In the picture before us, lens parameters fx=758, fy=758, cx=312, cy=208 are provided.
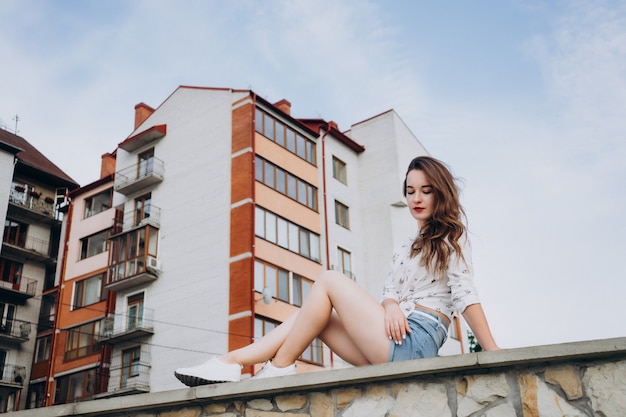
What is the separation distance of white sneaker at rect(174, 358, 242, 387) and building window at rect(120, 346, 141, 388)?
2585 centimetres

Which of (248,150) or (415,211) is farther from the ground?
(248,150)

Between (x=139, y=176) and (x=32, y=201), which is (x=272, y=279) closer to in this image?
(x=139, y=176)

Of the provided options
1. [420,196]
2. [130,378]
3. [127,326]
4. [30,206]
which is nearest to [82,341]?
[127,326]

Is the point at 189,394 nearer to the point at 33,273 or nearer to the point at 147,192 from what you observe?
the point at 147,192

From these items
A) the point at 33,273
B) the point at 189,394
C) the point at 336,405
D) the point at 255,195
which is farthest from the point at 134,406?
the point at 33,273

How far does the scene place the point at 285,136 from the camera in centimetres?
3262

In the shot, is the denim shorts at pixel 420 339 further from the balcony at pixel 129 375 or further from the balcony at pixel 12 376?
the balcony at pixel 12 376

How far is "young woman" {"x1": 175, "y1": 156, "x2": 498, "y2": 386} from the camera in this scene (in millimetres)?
4789

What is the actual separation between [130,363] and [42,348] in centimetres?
1069

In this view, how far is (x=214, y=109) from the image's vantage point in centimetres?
3234

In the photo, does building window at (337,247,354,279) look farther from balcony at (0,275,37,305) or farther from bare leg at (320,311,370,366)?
bare leg at (320,311,370,366)

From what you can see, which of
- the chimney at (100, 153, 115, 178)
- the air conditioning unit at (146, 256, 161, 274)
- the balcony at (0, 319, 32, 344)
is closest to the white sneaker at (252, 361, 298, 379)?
the air conditioning unit at (146, 256, 161, 274)

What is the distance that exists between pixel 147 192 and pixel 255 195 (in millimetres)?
6414

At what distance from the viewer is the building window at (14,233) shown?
3959 centimetres
